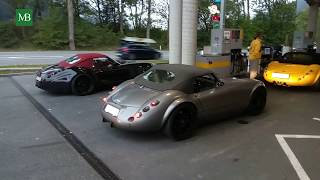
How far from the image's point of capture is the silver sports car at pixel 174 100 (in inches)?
239

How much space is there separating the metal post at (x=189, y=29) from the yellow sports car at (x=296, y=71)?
2.39 metres

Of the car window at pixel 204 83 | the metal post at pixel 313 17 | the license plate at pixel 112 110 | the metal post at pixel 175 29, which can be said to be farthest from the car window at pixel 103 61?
the metal post at pixel 313 17

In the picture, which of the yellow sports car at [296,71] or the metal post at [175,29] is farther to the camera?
the metal post at [175,29]

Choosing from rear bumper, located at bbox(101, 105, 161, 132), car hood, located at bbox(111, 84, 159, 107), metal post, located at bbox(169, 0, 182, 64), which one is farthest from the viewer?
metal post, located at bbox(169, 0, 182, 64)

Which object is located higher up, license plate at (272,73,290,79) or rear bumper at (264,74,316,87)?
license plate at (272,73,290,79)

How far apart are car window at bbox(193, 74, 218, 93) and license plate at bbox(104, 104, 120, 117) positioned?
1455mm

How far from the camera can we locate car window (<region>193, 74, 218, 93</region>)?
22.4 feet

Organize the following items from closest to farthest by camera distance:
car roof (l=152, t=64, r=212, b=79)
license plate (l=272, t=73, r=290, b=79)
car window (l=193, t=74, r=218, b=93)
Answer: car window (l=193, t=74, r=218, b=93), car roof (l=152, t=64, r=212, b=79), license plate (l=272, t=73, r=290, b=79)

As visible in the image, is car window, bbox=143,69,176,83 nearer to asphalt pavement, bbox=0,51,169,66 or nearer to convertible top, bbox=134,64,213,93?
convertible top, bbox=134,64,213,93

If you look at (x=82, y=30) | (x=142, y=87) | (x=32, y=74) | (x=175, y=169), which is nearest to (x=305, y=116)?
(x=142, y=87)

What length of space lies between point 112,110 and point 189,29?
5966 millimetres

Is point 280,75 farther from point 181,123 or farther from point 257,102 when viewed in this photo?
point 181,123

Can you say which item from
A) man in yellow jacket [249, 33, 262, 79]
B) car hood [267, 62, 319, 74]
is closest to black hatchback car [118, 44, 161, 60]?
man in yellow jacket [249, 33, 262, 79]

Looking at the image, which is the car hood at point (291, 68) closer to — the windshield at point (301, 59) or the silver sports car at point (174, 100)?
the windshield at point (301, 59)
